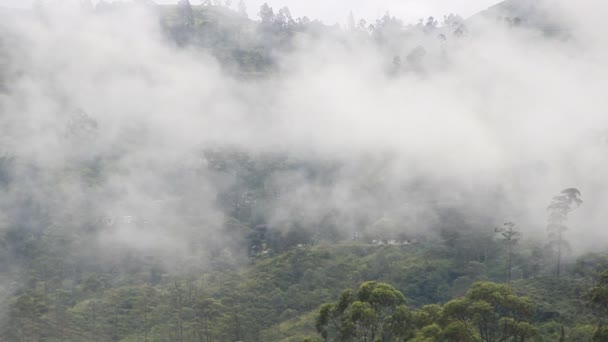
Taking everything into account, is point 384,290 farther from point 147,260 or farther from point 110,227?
point 110,227

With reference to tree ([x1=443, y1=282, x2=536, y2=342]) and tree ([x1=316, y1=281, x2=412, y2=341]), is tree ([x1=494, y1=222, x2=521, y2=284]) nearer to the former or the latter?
tree ([x1=443, y1=282, x2=536, y2=342])

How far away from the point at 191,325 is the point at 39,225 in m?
101

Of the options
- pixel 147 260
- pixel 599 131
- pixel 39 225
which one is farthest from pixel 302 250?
pixel 599 131

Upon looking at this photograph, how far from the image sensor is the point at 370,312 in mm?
48969

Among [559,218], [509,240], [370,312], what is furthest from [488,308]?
[559,218]

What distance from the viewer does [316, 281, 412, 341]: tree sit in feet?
162

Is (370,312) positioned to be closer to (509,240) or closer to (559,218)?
(509,240)

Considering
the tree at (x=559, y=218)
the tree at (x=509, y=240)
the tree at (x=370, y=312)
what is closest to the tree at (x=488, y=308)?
the tree at (x=370, y=312)

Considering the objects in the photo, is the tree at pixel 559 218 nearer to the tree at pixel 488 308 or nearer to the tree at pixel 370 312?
the tree at pixel 488 308

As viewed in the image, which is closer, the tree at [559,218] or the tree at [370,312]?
the tree at [370,312]

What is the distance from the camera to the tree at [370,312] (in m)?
49.3

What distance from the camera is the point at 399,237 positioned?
174750 millimetres

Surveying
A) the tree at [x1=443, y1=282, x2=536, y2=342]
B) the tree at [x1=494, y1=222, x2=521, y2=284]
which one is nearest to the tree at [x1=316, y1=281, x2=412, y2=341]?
the tree at [x1=443, y1=282, x2=536, y2=342]

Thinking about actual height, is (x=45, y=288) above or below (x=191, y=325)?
above
